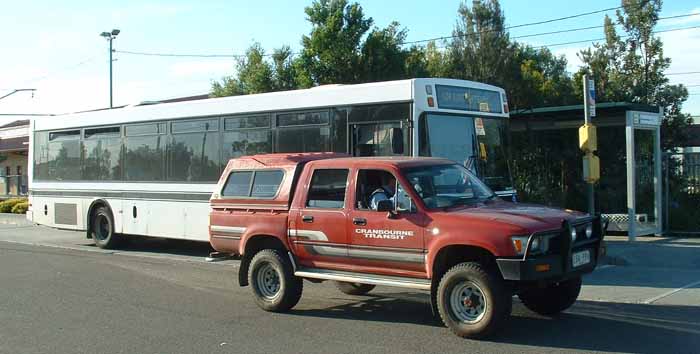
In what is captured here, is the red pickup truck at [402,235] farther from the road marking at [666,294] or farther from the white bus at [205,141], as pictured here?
the white bus at [205,141]

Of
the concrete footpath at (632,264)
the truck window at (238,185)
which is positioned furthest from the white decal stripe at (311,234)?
the concrete footpath at (632,264)

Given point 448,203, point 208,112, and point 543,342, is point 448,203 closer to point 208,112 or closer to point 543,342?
point 543,342

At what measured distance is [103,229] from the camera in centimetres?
1723

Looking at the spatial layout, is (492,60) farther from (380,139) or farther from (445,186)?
(445,186)

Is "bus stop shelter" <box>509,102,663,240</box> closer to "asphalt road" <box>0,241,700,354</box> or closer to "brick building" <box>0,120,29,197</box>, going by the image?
"asphalt road" <box>0,241,700,354</box>

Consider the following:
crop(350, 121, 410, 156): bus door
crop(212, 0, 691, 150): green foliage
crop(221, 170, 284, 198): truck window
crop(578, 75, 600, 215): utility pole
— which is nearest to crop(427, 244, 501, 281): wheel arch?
crop(221, 170, 284, 198): truck window

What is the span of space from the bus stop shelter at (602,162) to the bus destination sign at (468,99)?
4.23 meters

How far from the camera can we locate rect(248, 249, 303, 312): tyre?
29.8 ft

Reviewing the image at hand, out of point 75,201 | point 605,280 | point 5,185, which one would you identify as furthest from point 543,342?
point 5,185

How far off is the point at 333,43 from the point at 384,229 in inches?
629

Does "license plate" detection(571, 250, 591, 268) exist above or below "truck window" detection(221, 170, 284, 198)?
below

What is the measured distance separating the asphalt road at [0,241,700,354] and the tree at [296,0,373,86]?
1254 cm

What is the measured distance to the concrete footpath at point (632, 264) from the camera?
994 cm

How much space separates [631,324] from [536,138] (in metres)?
11.5
